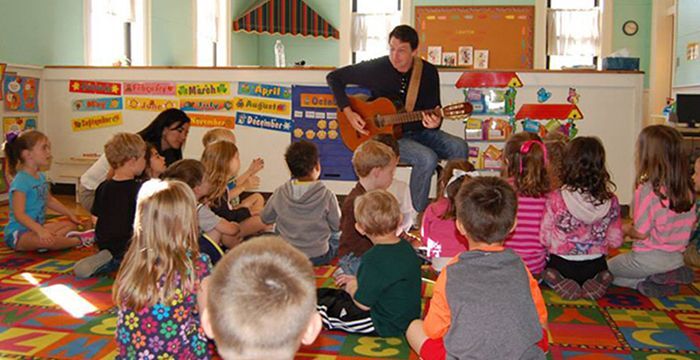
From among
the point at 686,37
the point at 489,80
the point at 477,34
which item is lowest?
the point at 489,80

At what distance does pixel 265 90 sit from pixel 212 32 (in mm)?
5338

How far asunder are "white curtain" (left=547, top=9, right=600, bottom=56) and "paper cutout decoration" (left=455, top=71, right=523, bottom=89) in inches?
207

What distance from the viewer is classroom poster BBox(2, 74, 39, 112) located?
20.1 ft

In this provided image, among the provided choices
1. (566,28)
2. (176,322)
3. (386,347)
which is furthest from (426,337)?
(566,28)

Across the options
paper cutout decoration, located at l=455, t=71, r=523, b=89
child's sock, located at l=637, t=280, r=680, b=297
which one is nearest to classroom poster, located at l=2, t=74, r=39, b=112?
paper cutout decoration, located at l=455, t=71, r=523, b=89

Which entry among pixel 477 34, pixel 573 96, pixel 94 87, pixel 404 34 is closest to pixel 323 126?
pixel 404 34

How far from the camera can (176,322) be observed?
216cm

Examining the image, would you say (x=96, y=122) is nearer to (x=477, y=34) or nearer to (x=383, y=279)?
(x=383, y=279)

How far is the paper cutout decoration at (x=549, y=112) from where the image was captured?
5727 millimetres

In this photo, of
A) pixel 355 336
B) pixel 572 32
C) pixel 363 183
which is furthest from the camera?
pixel 572 32

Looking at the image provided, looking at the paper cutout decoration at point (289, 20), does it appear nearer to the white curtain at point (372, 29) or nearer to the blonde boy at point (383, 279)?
the white curtain at point (372, 29)

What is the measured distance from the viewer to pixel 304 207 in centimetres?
391

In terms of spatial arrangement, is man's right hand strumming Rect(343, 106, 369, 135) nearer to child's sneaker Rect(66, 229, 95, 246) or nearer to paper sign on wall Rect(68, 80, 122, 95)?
child's sneaker Rect(66, 229, 95, 246)

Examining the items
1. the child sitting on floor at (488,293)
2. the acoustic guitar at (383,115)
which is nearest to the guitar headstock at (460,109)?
the acoustic guitar at (383,115)
